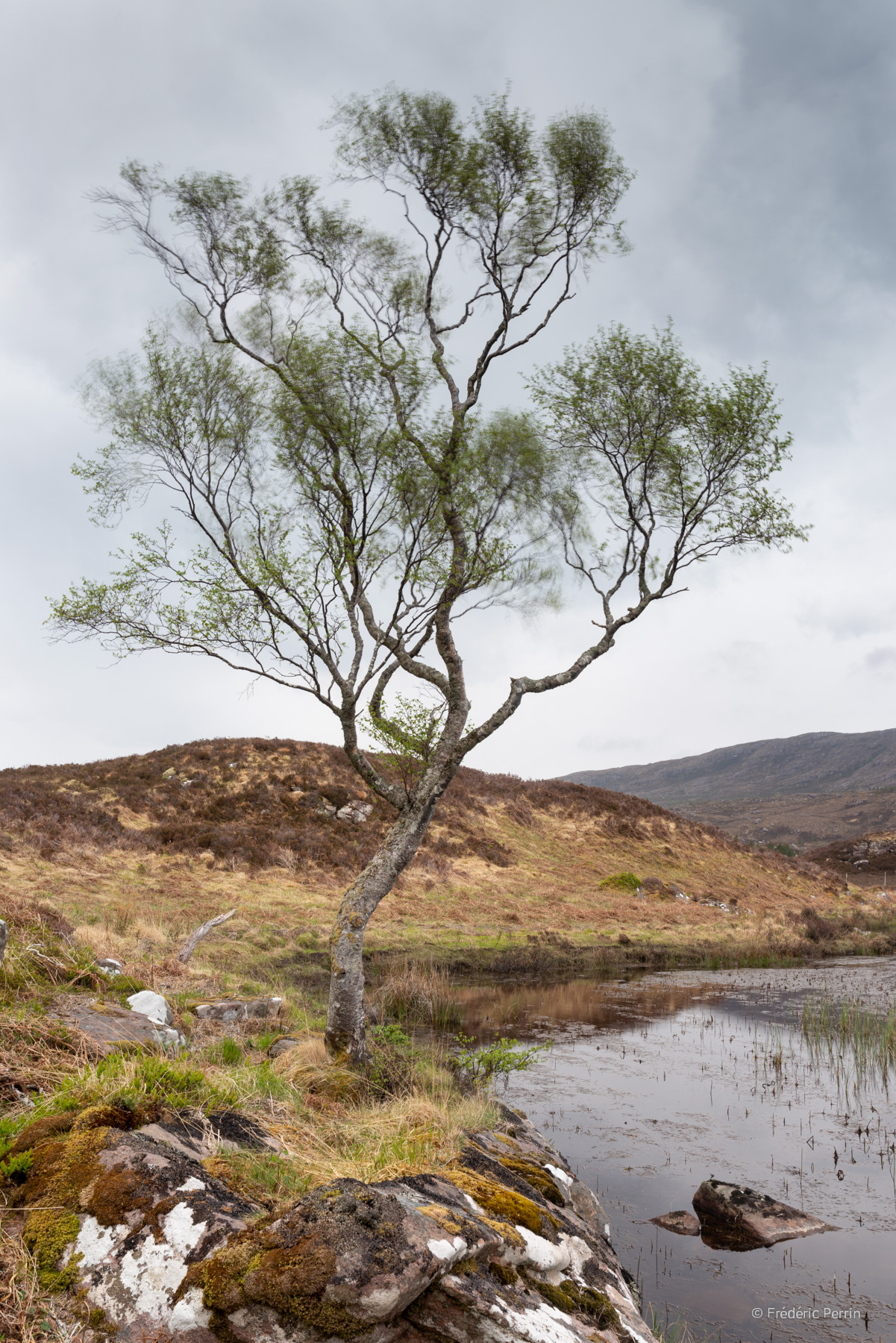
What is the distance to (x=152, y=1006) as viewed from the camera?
10.3m

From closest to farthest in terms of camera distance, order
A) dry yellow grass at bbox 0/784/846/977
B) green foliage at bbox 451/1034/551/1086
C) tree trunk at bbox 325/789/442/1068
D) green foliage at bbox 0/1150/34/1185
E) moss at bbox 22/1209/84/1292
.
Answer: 1. moss at bbox 22/1209/84/1292
2. green foliage at bbox 0/1150/34/1185
3. tree trunk at bbox 325/789/442/1068
4. green foliage at bbox 451/1034/551/1086
5. dry yellow grass at bbox 0/784/846/977

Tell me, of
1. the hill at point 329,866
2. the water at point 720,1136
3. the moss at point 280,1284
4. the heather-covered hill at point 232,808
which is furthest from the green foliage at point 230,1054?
the heather-covered hill at point 232,808

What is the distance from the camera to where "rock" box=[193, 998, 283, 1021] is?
486 inches

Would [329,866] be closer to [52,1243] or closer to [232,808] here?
[232,808]

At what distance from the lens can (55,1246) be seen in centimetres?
378

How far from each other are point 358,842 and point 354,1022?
24.1 metres

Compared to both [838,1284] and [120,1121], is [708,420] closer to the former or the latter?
[838,1284]

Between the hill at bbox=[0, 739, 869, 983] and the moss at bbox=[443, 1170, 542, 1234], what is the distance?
33.8 feet

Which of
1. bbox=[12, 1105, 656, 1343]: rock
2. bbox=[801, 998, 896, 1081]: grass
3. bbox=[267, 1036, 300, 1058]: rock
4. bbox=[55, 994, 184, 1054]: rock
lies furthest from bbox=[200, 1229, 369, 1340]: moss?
bbox=[801, 998, 896, 1081]: grass

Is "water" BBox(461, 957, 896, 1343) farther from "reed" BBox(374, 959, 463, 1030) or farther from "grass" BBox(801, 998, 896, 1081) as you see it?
"reed" BBox(374, 959, 463, 1030)

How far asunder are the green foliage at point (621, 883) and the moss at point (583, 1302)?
1305 inches

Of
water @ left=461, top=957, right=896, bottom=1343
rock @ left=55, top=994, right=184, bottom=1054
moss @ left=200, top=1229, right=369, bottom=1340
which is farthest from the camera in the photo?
rock @ left=55, top=994, right=184, bottom=1054

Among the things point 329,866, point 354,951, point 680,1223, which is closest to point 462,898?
point 329,866

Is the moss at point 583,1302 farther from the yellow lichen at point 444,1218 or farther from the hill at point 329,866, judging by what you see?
the hill at point 329,866
